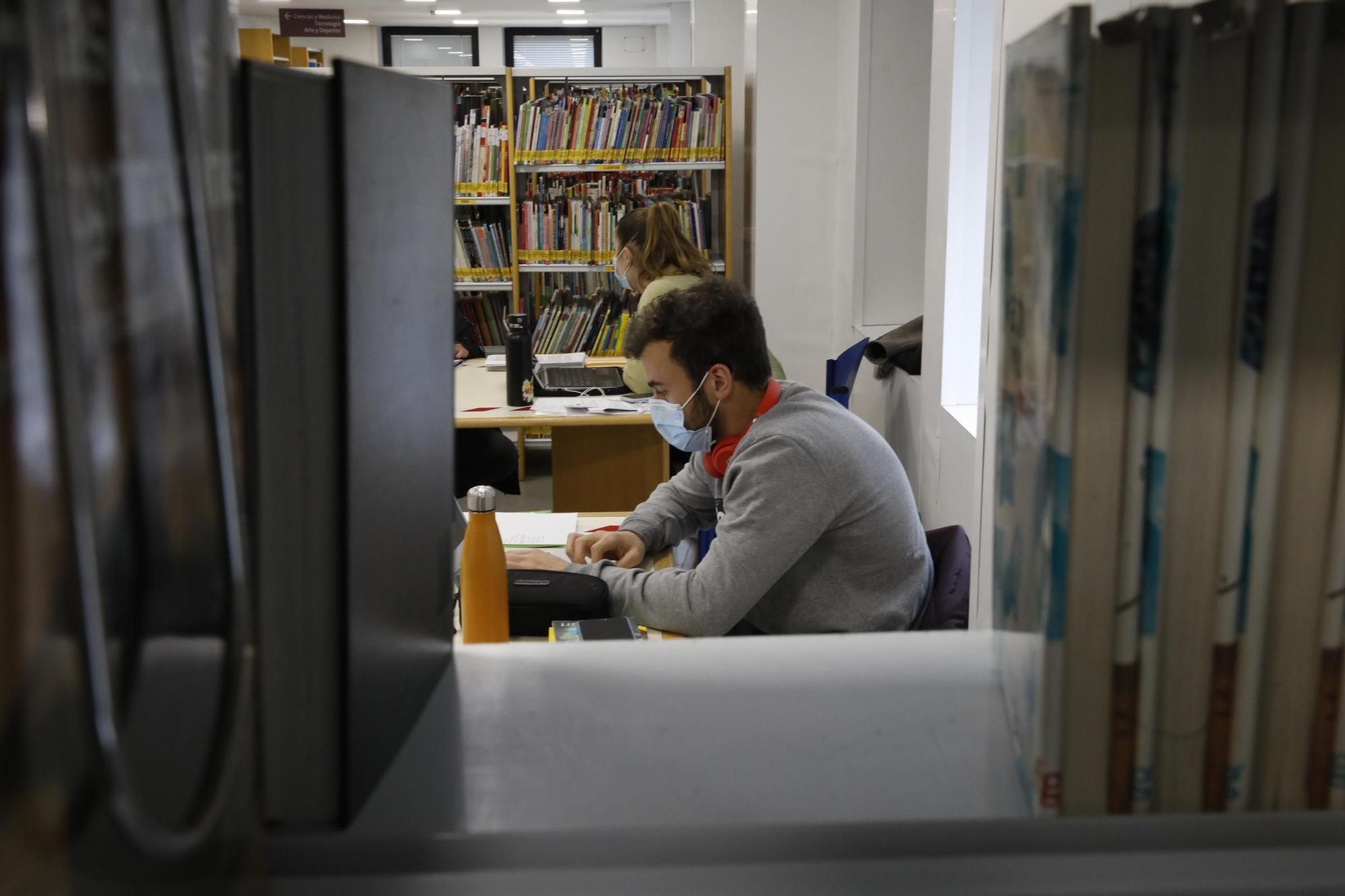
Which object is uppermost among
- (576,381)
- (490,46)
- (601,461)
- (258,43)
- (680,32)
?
(490,46)

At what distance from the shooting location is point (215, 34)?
0.38 metres

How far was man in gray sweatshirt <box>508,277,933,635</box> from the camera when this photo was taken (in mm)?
2004

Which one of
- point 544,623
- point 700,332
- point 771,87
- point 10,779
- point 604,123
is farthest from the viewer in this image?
point 604,123

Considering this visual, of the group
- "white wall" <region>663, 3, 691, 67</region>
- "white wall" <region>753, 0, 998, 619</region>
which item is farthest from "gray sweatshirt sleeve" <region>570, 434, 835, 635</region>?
"white wall" <region>663, 3, 691, 67</region>

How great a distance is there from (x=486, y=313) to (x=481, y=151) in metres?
0.88

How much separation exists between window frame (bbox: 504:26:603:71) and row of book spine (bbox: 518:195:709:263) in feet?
20.2

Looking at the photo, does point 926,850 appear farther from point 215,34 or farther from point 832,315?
point 832,315

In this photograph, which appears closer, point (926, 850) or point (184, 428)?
point (184, 428)

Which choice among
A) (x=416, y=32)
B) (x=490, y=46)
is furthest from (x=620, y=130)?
(x=416, y=32)

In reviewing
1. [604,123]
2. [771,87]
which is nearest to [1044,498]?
[771,87]

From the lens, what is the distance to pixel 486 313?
6.13 m

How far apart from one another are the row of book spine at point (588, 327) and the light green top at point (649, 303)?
116 cm

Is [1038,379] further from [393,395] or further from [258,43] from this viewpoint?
[258,43]

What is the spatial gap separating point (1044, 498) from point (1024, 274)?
9 cm
